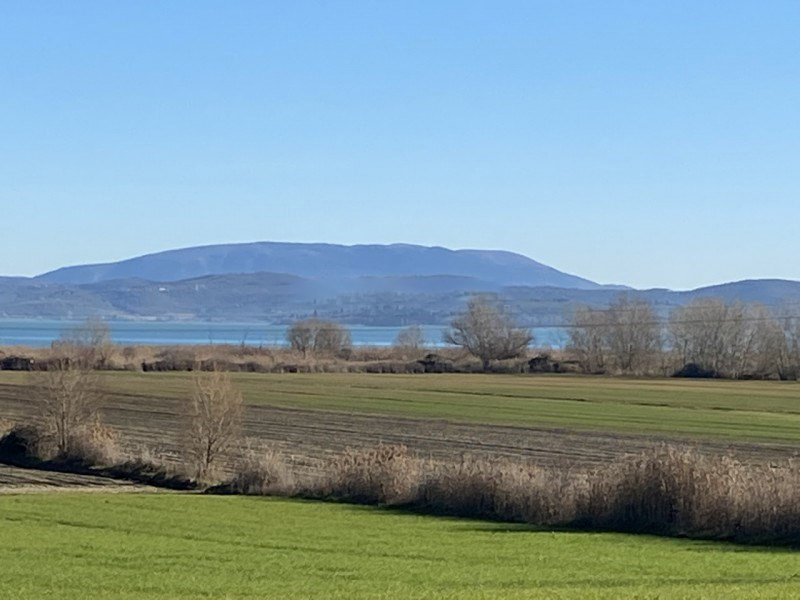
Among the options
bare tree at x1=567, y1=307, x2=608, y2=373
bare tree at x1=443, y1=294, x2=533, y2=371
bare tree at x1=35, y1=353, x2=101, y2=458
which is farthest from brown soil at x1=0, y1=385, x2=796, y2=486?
bare tree at x1=443, y1=294, x2=533, y2=371

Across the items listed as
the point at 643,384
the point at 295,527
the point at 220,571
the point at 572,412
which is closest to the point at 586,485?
the point at 295,527

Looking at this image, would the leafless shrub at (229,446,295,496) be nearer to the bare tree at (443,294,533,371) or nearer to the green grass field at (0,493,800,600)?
the green grass field at (0,493,800,600)

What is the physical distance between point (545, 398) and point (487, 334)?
62.1 metres

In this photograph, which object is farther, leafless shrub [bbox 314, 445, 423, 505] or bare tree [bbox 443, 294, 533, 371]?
bare tree [bbox 443, 294, 533, 371]

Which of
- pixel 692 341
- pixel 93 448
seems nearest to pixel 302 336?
pixel 692 341

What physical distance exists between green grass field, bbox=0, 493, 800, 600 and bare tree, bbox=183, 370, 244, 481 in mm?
9237

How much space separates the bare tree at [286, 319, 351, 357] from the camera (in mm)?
149875

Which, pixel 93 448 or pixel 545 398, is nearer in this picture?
pixel 93 448

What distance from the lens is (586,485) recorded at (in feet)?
98.5

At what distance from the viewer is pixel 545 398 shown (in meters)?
83.4

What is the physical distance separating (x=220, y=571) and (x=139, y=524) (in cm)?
795

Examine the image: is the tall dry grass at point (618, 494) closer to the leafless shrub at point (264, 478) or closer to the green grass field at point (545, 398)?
the leafless shrub at point (264, 478)

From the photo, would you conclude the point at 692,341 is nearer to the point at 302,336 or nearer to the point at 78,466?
the point at 302,336

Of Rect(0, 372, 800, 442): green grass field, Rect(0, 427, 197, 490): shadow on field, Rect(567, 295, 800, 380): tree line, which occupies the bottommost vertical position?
Rect(0, 427, 197, 490): shadow on field
